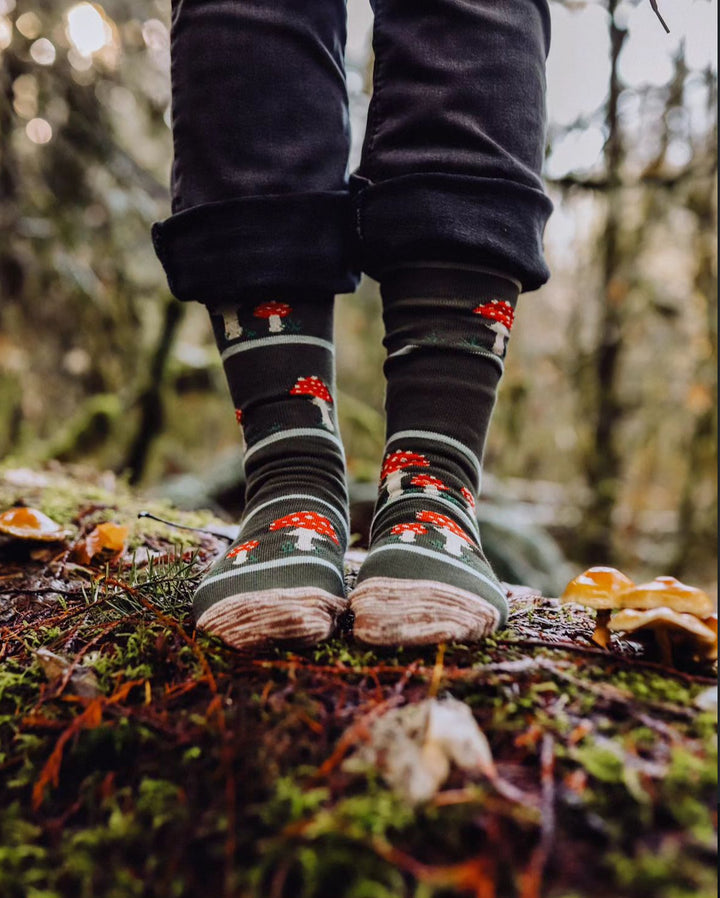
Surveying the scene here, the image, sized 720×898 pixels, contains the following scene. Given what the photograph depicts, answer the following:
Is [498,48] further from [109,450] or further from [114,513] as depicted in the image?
[109,450]

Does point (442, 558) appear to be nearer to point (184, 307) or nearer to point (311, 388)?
point (311, 388)

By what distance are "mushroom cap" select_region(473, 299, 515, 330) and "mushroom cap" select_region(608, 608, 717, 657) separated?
461 mm

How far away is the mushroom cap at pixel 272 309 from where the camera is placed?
38.1 inches

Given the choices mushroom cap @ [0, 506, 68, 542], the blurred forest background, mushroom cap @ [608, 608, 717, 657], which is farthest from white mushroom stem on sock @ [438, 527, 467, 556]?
the blurred forest background

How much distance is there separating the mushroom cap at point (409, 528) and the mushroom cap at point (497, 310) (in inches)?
13.0

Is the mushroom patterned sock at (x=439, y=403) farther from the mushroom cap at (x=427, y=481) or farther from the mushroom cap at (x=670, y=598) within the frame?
the mushroom cap at (x=670, y=598)

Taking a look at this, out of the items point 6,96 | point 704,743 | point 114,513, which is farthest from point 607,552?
point 6,96

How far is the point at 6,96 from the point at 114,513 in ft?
6.42

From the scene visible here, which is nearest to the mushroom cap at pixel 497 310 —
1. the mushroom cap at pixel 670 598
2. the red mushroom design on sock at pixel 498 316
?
the red mushroom design on sock at pixel 498 316

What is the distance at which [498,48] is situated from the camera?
0.86 m

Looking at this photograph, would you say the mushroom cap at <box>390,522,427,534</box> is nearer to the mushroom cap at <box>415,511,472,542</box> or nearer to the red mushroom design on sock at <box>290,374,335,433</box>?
the mushroom cap at <box>415,511,472,542</box>

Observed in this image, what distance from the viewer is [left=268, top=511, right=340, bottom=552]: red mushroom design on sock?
0.85m

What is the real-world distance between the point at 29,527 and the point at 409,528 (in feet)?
2.25

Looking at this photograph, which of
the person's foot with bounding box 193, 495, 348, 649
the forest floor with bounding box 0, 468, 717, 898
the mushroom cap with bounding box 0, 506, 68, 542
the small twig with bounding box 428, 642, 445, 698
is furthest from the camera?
the mushroom cap with bounding box 0, 506, 68, 542
